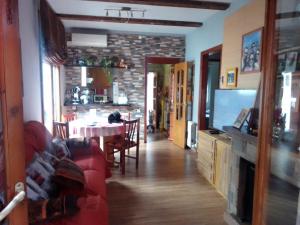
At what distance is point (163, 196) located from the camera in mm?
3041

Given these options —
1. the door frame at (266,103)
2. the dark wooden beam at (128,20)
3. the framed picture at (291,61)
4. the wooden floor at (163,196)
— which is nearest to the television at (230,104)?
the framed picture at (291,61)

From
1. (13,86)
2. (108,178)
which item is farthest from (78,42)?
(13,86)

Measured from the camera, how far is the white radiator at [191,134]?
5.14 m

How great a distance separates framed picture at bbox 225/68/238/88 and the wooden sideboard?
73 centimetres

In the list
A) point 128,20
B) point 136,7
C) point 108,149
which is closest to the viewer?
point 136,7

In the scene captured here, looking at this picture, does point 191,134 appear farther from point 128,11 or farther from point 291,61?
point 291,61

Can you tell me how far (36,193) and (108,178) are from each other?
2061 mm

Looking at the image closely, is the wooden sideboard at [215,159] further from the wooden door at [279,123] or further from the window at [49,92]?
the window at [49,92]

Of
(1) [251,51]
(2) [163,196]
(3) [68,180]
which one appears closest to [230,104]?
(1) [251,51]

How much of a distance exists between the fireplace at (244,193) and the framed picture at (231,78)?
1.26 m

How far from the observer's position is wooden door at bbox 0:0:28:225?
0.84 m

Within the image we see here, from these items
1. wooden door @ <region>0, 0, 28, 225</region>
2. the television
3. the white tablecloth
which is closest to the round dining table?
the white tablecloth

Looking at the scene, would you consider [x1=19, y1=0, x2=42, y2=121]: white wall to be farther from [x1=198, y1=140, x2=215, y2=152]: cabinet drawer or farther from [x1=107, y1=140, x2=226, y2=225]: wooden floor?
[x1=198, y1=140, x2=215, y2=152]: cabinet drawer

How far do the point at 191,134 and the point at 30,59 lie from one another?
3.48 metres
